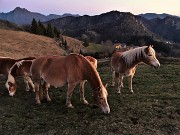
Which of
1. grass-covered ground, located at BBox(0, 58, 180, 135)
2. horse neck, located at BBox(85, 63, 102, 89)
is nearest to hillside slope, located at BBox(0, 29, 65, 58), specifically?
grass-covered ground, located at BBox(0, 58, 180, 135)

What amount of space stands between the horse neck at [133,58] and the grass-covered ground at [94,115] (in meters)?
1.55

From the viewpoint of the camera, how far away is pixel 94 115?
1052 cm

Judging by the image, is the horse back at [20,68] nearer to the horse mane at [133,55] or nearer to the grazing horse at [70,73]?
the grazing horse at [70,73]

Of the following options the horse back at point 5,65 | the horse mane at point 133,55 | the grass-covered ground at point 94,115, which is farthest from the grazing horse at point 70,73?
the horse back at point 5,65

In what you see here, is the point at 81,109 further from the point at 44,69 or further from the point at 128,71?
the point at 128,71

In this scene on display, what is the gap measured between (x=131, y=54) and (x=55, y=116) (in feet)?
15.3

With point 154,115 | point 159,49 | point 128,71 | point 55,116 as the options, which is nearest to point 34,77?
point 55,116

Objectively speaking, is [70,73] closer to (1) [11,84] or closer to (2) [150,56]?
(2) [150,56]

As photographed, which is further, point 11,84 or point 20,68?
point 20,68

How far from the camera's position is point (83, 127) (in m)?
9.59

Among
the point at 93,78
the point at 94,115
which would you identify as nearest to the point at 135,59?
the point at 93,78

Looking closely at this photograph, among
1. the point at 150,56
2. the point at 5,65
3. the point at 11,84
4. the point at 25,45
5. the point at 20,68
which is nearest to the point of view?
the point at 150,56

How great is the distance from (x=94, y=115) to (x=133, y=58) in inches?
145

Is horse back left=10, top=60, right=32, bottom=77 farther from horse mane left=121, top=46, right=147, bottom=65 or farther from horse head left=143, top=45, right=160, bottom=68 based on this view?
horse head left=143, top=45, right=160, bottom=68
